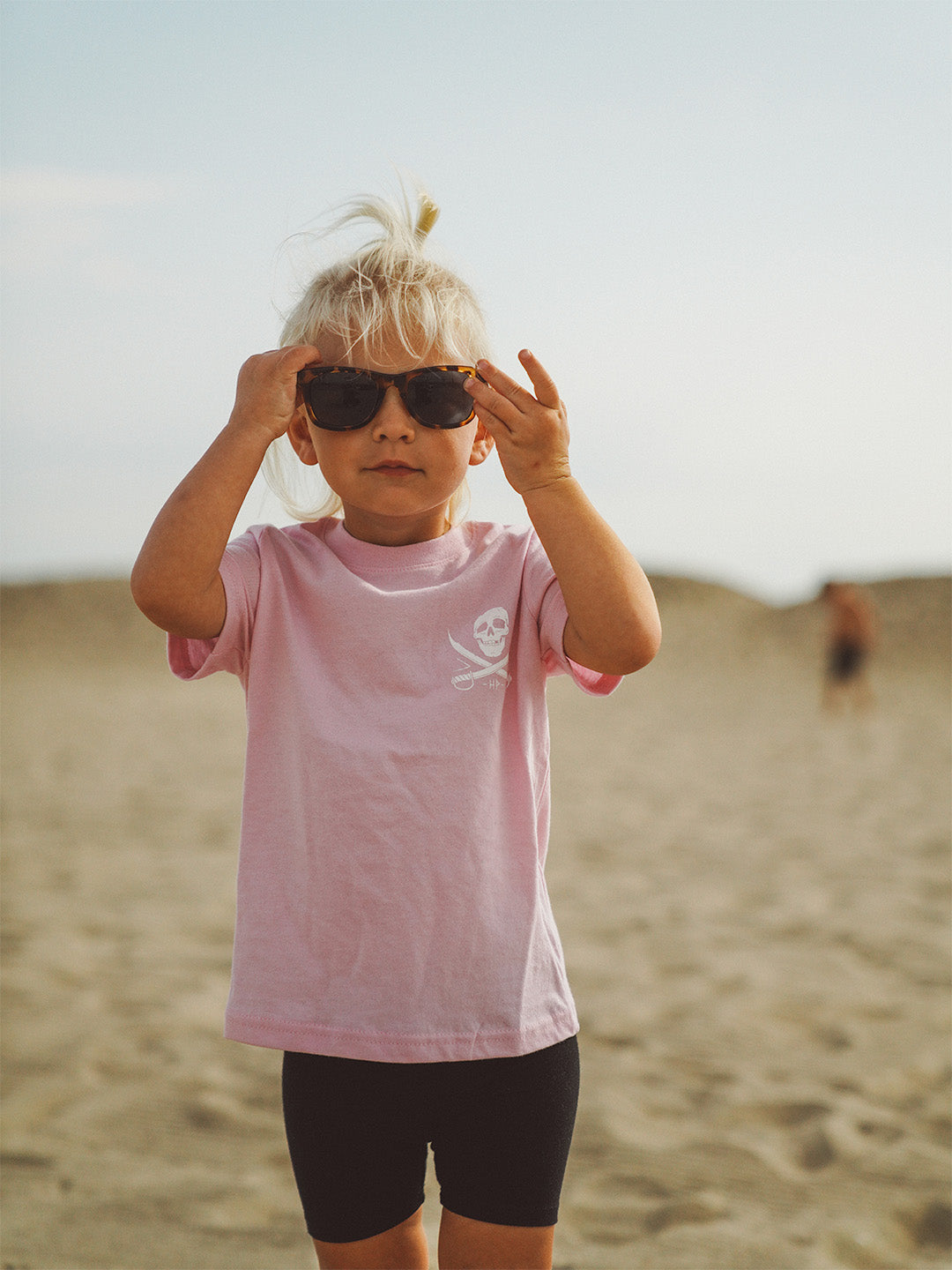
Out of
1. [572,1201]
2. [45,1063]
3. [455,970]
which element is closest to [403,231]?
[455,970]

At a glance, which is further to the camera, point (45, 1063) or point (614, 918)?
point (614, 918)

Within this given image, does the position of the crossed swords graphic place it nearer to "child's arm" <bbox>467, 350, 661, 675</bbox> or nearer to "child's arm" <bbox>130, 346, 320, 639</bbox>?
"child's arm" <bbox>467, 350, 661, 675</bbox>

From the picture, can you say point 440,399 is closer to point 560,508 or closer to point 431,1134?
point 560,508

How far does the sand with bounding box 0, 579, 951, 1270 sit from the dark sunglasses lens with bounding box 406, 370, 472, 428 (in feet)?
6.76

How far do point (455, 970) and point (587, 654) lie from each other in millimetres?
453

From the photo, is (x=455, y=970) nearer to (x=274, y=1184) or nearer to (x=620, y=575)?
(x=620, y=575)

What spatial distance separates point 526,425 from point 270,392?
33 cm

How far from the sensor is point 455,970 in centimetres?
150

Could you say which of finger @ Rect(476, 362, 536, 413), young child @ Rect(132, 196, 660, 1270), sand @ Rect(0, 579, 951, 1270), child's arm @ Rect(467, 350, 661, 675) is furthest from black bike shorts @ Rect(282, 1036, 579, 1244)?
sand @ Rect(0, 579, 951, 1270)

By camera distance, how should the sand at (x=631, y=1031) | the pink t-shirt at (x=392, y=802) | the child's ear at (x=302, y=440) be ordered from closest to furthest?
the pink t-shirt at (x=392, y=802), the child's ear at (x=302, y=440), the sand at (x=631, y=1031)

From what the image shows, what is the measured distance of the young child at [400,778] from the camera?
1.46 meters

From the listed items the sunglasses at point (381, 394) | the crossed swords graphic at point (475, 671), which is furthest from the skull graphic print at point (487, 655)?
the sunglasses at point (381, 394)

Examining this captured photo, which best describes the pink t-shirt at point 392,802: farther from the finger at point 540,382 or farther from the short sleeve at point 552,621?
the finger at point 540,382

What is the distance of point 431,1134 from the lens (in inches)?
61.6
